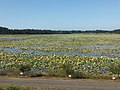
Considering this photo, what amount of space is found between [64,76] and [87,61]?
10.6 meters

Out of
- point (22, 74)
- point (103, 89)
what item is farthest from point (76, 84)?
point (22, 74)

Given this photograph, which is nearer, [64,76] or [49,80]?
[49,80]

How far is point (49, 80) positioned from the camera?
18.3 m

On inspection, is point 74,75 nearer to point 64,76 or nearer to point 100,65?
point 64,76

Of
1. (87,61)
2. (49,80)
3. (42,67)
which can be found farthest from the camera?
(87,61)

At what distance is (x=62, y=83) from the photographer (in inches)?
677

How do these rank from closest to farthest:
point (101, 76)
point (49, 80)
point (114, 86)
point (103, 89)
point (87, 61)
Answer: point (103, 89) < point (114, 86) < point (49, 80) < point (101, 76) < point (87, 61)

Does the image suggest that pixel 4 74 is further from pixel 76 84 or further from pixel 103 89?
pixel 103 89

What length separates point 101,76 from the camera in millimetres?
19469

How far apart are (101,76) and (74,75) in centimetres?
156

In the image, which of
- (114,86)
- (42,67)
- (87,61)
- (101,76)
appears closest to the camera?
(114,86)

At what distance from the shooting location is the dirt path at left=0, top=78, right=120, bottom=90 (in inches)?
645

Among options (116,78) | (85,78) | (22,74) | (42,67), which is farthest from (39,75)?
(42,67)

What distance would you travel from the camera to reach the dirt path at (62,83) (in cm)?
1639
